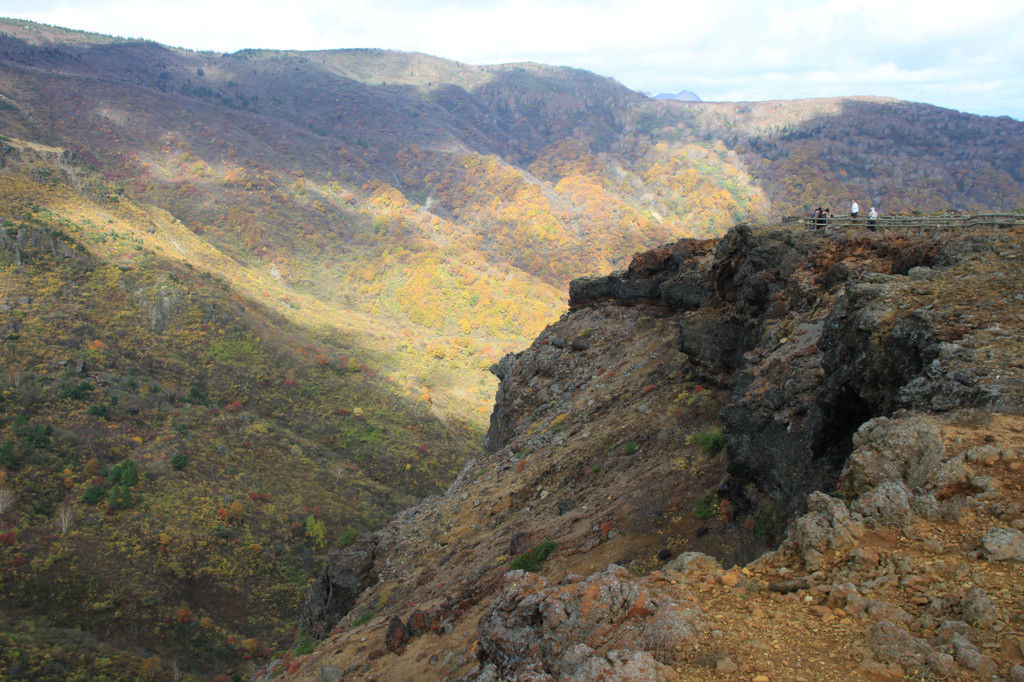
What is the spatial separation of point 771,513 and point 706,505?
6.81ft

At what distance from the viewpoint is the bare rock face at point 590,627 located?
5.27 metres

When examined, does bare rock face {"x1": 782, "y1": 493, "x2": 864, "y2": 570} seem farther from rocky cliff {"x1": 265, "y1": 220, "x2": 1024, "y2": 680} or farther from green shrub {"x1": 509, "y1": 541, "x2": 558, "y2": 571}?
green shrub {"x1": 509, "y1": 541, "x2": 558, "y2": 571}

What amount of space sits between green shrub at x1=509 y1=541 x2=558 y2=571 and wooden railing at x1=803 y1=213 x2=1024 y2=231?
1028cm

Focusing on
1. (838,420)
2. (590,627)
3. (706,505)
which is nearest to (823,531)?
(590,627)

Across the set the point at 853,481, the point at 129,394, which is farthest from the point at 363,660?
the point at 129,394

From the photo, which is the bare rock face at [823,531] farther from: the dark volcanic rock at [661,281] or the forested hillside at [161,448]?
the forested hillside at [161,448]

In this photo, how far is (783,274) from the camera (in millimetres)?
13781

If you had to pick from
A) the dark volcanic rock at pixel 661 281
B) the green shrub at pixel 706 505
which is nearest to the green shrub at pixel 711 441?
the green shrub at pixel 706 505

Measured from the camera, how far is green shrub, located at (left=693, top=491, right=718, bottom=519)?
1055 cm

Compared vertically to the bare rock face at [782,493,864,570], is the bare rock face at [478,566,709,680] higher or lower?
lower

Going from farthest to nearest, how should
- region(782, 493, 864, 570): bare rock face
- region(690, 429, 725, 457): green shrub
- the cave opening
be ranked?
1. region(690, 429, 725, 457): green shrub
2. the cave opening
3. region(782, 493, 864, 570): bare rock face

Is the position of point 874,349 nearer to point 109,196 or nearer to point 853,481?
point 853,481

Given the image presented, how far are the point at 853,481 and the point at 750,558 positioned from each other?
2748 millimetres

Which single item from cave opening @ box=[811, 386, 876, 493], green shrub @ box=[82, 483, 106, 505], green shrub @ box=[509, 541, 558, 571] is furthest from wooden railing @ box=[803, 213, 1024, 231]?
green shrub @ box=[82, 483, 106, 505]
